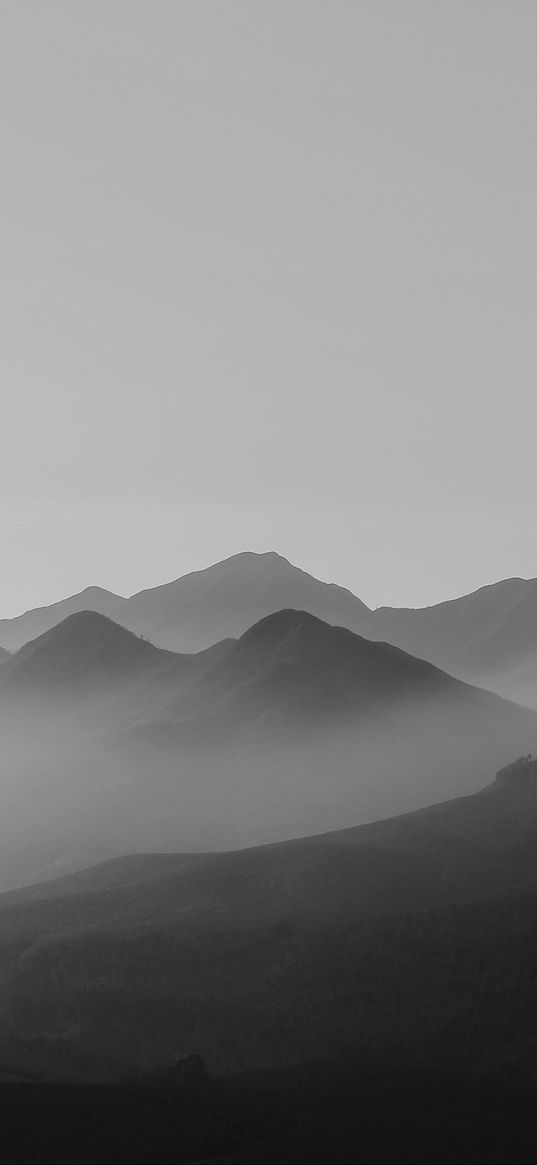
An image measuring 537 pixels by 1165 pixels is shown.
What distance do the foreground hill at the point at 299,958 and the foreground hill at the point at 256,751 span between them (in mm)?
42736

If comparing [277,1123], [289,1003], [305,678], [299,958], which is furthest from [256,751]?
[277,1123]

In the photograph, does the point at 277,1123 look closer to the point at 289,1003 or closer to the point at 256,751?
the point at 289,1003

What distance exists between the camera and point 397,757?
14312cm

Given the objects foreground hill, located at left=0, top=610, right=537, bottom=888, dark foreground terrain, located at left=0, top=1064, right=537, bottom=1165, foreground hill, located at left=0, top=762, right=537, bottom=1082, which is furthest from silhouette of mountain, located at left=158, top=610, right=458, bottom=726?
dark foreground terrain, located at left=0, top=1064, right=537, bottom=1165

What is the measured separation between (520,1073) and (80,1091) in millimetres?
16113

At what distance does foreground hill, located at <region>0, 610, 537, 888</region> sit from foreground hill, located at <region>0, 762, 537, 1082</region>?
140 ft

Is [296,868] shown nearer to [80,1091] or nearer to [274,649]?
[80,1091]

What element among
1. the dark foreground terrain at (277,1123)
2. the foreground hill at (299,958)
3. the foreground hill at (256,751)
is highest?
the foreground hill at (256,751)

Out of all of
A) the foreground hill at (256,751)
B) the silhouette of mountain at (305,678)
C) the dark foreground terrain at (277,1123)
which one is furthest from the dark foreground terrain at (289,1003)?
the silhouette of mountain at (305,678)

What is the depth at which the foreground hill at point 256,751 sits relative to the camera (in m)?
128

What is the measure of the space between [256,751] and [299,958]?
8932 cm

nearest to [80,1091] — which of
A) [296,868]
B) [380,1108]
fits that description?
[380,1108]

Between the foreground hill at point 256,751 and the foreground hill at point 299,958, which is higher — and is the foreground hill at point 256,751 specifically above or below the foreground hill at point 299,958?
above

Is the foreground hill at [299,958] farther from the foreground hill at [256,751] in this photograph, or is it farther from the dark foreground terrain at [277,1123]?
the foreground hill at [256,751]
